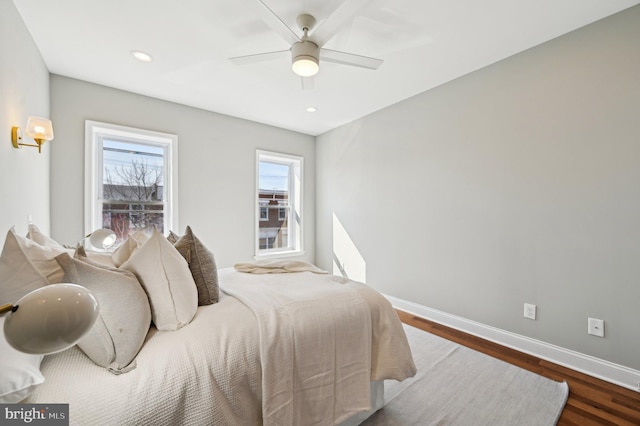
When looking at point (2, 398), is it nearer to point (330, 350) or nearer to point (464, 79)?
point (330, 350)

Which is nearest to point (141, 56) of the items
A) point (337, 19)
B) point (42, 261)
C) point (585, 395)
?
point (337, 19)

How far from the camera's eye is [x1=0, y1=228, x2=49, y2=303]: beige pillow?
0.93 meters

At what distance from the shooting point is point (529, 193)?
231 centimetres

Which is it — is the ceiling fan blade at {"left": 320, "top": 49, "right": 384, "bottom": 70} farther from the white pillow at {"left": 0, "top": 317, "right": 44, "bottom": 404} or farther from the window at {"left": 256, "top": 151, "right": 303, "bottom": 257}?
the window at {"left": 256, "top": 151, "right": 303, "bottom": 257}

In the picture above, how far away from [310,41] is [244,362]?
2.02 m

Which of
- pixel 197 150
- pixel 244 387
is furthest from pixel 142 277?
pixel 197 150

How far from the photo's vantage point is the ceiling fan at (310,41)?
1.60 m

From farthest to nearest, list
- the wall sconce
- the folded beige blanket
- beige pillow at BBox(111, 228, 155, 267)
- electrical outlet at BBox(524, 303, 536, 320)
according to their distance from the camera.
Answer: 1. electrical outlet at BBox(524, 303, 536, 320)
2. the folded beige blanket
3. the wall sconce
4. beige pillow at BBox(111, 228, 155, 267)

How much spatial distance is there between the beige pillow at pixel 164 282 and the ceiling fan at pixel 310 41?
1447 mm

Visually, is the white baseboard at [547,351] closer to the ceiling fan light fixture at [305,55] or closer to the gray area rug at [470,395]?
the gray area rug at [470,395]

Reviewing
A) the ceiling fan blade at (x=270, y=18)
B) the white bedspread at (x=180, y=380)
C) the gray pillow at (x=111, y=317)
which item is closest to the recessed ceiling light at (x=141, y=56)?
the ceiling fan blade at (x=270, y=18)

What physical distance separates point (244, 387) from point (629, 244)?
8.76 feet

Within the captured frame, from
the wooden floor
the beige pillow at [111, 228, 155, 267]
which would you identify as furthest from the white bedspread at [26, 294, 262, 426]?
the wooden floor

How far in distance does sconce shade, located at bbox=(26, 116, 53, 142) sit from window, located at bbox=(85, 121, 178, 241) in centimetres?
113
